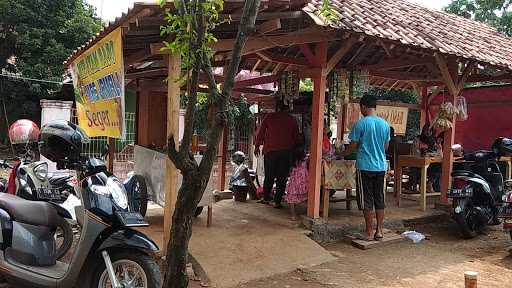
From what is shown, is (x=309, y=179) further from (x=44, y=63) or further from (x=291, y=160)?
(x=44, y=63)

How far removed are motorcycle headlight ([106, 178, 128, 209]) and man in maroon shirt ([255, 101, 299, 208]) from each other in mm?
3953

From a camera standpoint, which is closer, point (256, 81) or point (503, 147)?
point (503, 147)

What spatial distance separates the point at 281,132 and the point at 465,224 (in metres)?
3.00

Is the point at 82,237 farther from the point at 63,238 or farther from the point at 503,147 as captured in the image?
the point at 503,147

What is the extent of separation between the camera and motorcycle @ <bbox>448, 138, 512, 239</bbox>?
267 inches

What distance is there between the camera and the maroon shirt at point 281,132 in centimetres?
736

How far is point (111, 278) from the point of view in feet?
11.0

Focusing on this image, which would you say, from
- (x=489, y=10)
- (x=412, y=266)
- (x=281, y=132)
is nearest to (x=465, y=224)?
(x=412, y=266)

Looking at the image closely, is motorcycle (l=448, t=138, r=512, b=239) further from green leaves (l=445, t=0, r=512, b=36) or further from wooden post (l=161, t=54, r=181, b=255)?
green leaves (l=445, t=0, r=512, b=36)

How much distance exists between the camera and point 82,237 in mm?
3590

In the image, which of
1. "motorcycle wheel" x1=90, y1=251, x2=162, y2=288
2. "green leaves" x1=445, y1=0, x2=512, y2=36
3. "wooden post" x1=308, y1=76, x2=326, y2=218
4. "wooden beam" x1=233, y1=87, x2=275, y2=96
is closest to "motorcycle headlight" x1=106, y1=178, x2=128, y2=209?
"motorcycle wheel" x1=90, y1=251, x2=162, y2=288

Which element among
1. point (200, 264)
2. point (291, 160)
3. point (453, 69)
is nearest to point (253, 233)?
point (200, 264)

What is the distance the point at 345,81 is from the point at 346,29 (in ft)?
7.65

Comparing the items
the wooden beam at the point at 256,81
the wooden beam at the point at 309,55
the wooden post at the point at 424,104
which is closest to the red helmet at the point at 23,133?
the wooden beam at the point at 309,55
